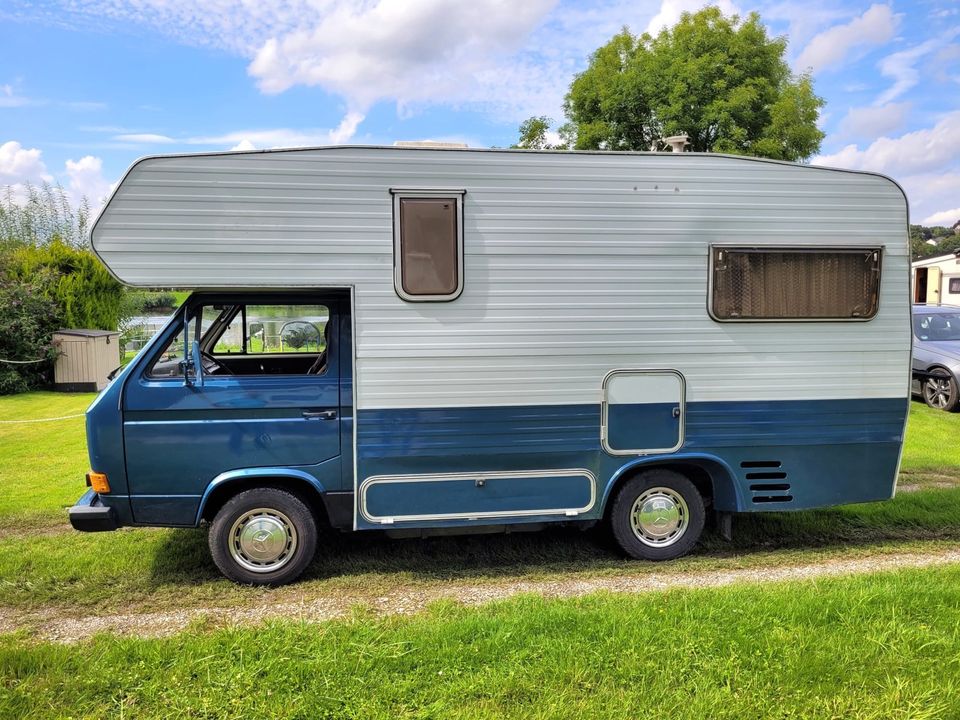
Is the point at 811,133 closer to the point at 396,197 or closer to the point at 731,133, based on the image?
the point at 731,133

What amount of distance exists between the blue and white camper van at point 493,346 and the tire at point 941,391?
26.2ft

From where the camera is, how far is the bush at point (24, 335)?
1296 cm

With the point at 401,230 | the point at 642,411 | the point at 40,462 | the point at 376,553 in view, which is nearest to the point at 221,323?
the point at 401,230

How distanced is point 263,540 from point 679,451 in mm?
2987

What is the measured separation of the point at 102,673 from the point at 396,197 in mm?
3173

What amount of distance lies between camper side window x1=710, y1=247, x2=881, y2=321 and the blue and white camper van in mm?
16

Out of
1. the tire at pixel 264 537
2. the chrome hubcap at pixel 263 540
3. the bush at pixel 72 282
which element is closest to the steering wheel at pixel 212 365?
the tire at pixel 264 537

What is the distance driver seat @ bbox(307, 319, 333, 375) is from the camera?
192 inches

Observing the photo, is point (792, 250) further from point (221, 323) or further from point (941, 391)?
point (941, 391)

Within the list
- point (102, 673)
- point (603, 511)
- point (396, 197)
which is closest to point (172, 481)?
point (102, 673)

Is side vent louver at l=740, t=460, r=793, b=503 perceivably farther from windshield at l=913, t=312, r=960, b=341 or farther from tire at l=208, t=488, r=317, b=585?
windshield at l=913, t=312, r=960, b=341

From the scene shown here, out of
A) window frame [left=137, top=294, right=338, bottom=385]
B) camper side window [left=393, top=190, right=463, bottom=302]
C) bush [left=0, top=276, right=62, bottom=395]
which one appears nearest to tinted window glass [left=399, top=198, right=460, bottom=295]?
camper side window [left=393, top=190, right=463, bottom=302]

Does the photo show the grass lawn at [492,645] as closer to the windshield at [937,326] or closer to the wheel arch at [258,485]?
the wheel arch at [258,485]

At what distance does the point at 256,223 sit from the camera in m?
4.55
